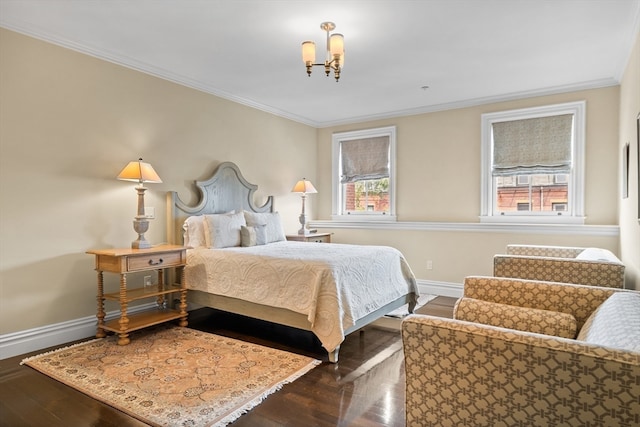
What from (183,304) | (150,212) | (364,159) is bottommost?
(183,304)

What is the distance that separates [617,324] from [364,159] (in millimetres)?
4842

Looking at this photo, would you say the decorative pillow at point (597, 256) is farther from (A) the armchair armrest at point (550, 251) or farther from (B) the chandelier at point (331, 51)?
(B) the chandelier at point (331, 51)

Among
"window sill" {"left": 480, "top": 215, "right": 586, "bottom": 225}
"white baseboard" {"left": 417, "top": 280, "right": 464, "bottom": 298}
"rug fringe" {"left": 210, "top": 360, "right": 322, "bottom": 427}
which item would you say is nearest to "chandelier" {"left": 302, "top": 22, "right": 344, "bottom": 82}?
"rug fringe" {"left": 210, "top": 360, "right": 322, "bottom": 427}

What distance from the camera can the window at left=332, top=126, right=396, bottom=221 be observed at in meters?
5.86

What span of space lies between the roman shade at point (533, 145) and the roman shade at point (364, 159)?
1.59m

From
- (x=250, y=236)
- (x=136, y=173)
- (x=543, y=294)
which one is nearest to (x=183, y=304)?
(x=250, y=236)

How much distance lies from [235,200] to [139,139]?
54.3 inches

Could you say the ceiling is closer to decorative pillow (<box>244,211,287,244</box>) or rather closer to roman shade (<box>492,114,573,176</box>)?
roman shade (<box>492,114,573,176</box>)

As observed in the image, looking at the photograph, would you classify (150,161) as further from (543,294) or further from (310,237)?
(543,294)

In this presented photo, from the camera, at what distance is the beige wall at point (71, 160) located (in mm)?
3023

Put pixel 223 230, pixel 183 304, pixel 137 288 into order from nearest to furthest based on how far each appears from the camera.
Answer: pixel 183 304 → pixel 137 288 → pixel 223 230

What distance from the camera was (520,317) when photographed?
6.47 ft

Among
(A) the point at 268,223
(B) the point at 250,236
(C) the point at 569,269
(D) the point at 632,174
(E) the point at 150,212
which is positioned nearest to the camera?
(C) the point at 569,269

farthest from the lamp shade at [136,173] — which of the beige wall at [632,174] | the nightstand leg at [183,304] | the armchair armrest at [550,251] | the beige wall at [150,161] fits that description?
the beige wall at [632,174]
